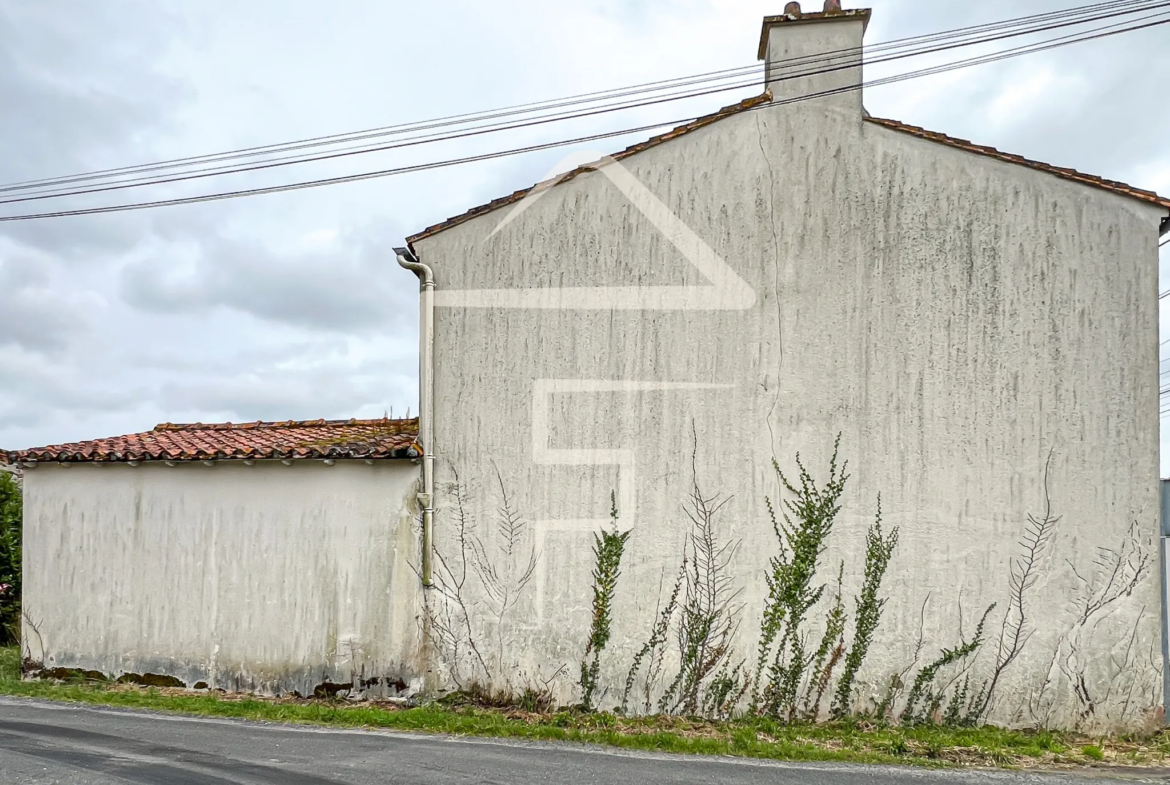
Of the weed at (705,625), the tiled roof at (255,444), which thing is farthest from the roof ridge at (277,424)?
the weed at (705,625)

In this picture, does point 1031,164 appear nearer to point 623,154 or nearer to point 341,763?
point 623,154

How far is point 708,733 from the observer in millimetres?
8672

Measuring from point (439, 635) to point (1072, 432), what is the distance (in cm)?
711

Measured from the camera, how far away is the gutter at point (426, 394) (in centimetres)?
982

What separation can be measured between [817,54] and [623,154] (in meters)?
2.50

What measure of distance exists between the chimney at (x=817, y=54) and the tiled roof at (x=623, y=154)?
36 centimetres

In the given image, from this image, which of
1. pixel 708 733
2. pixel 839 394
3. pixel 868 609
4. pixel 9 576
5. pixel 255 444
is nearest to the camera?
pixel 708 733

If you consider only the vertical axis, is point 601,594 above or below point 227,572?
below

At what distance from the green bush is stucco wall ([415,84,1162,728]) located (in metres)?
9.19

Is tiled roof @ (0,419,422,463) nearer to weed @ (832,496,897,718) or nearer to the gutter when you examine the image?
the gutter

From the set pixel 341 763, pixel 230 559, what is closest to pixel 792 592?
pixel 341 763

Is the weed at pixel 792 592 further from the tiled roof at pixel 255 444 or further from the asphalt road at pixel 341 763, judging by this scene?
the tiled roof at pixel 255 444

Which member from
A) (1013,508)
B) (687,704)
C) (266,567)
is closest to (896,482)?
(1013,508)

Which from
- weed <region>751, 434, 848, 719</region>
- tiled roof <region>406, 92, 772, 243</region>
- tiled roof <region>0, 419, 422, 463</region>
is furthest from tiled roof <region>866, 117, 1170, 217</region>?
tiled roof <region>0, 419, 422, 463</region>
